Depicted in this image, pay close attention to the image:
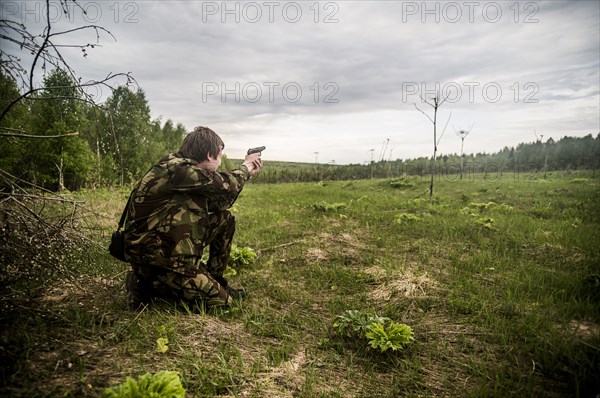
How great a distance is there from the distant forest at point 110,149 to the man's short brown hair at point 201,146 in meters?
0.54

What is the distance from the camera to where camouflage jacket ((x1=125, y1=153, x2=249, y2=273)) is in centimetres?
303

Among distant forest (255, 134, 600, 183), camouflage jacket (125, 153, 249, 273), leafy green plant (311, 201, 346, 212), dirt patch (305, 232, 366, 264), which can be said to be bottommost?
dirt patch (305, 232, 366, 264)

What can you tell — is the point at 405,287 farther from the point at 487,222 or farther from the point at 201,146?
the point at 487,222

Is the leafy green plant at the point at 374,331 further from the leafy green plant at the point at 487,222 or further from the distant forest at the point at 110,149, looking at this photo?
the leafy green plant at the point at 487,222

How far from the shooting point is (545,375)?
7.79 ft

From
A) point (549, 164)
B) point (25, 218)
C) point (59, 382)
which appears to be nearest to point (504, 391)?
point (59, 382)

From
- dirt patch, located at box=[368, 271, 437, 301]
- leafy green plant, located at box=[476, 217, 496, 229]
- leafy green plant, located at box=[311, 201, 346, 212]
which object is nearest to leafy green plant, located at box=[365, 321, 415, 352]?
dirt patch, located at box=[368, 271, 437, 301]

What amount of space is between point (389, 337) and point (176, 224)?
2.43 metres

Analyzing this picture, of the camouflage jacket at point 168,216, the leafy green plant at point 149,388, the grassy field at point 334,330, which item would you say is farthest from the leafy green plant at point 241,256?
the leafy green plant at point 149,388

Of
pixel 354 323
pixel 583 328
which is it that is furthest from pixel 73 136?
pixel 583 328

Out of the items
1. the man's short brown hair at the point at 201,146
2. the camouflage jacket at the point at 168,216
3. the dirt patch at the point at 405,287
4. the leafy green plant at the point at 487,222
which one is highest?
the man's short brown hair at the point at 201,146

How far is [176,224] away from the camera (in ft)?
10.1

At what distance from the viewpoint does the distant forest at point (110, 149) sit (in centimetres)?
281

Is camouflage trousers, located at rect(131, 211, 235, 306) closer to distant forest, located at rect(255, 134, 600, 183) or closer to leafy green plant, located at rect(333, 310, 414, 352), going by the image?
leafy green plant, located at rect(333, 310, 414, 352)
